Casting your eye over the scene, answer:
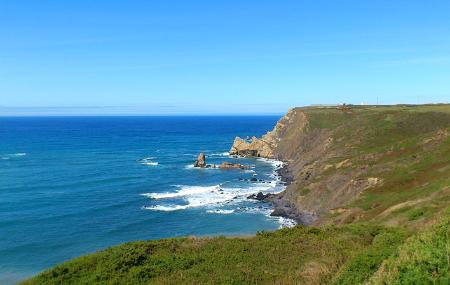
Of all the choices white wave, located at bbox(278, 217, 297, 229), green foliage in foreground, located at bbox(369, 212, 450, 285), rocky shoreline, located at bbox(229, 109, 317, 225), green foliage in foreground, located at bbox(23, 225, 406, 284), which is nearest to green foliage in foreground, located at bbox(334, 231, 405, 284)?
green foliage in foreground, located at bbox(23, 225, 406, 284)

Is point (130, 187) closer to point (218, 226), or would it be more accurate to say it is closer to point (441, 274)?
point (218, 226)

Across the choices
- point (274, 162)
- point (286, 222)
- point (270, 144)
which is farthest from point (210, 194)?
point (270, 144)

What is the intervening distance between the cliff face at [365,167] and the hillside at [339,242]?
0.76ft

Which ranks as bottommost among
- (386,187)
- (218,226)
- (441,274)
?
(218,226)

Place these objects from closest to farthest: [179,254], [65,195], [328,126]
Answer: [179,254] → [65,195] → [328,126]

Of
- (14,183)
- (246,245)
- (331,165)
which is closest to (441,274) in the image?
(246,245)

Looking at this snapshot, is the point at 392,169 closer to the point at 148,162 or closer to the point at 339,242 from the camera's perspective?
the point at 339,242

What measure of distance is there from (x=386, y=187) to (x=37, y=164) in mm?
93803

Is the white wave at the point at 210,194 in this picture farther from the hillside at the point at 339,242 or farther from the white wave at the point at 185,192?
the hillside at the point at 339,242

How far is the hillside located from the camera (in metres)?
21.3

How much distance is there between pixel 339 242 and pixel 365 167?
4577 centimetres

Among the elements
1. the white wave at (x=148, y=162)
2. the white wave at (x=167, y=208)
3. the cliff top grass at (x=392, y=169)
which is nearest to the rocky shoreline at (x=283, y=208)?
the cliff top grass at (x=392, y=169)

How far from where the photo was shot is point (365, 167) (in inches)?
2953

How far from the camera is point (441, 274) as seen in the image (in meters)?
14.9
